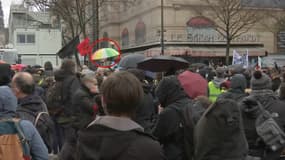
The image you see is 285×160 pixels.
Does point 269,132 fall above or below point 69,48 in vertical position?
below

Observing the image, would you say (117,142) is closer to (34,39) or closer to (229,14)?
(229,14)

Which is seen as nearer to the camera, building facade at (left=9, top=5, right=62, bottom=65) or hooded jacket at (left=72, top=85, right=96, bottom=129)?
hooded jacket at (left=72, top=85, right=96, bottom=129)

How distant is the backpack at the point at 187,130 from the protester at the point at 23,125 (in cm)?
152

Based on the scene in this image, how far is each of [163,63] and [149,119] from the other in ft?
5.39

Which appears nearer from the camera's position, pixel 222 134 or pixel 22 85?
pixel 222 134

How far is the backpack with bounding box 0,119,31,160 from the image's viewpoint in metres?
3.58

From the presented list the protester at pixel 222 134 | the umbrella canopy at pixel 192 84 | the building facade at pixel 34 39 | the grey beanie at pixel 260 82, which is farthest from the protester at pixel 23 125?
the building facade at pixel 34 39

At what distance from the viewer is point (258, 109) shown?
541 centimetres

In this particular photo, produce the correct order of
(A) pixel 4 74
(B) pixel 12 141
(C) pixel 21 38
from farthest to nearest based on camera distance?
(C) pixel 21 38, (A) pixel 4 74, (B) pixel 12 141

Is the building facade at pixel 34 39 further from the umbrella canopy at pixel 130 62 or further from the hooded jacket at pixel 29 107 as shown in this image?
the hooded jacket at pixel 29 107

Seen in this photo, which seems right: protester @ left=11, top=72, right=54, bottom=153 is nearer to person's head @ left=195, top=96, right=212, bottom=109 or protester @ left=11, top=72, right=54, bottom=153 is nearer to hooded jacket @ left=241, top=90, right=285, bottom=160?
person's head @ left=195, top=96, right=212, bottom=109

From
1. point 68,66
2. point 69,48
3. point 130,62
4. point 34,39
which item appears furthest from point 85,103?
point 34,39

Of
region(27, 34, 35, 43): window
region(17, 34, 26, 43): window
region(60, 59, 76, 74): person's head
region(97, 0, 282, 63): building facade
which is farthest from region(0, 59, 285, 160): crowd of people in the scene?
region(17, 34, 26, 43): window

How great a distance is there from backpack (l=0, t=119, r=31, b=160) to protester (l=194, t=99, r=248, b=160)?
1627 millimetres
